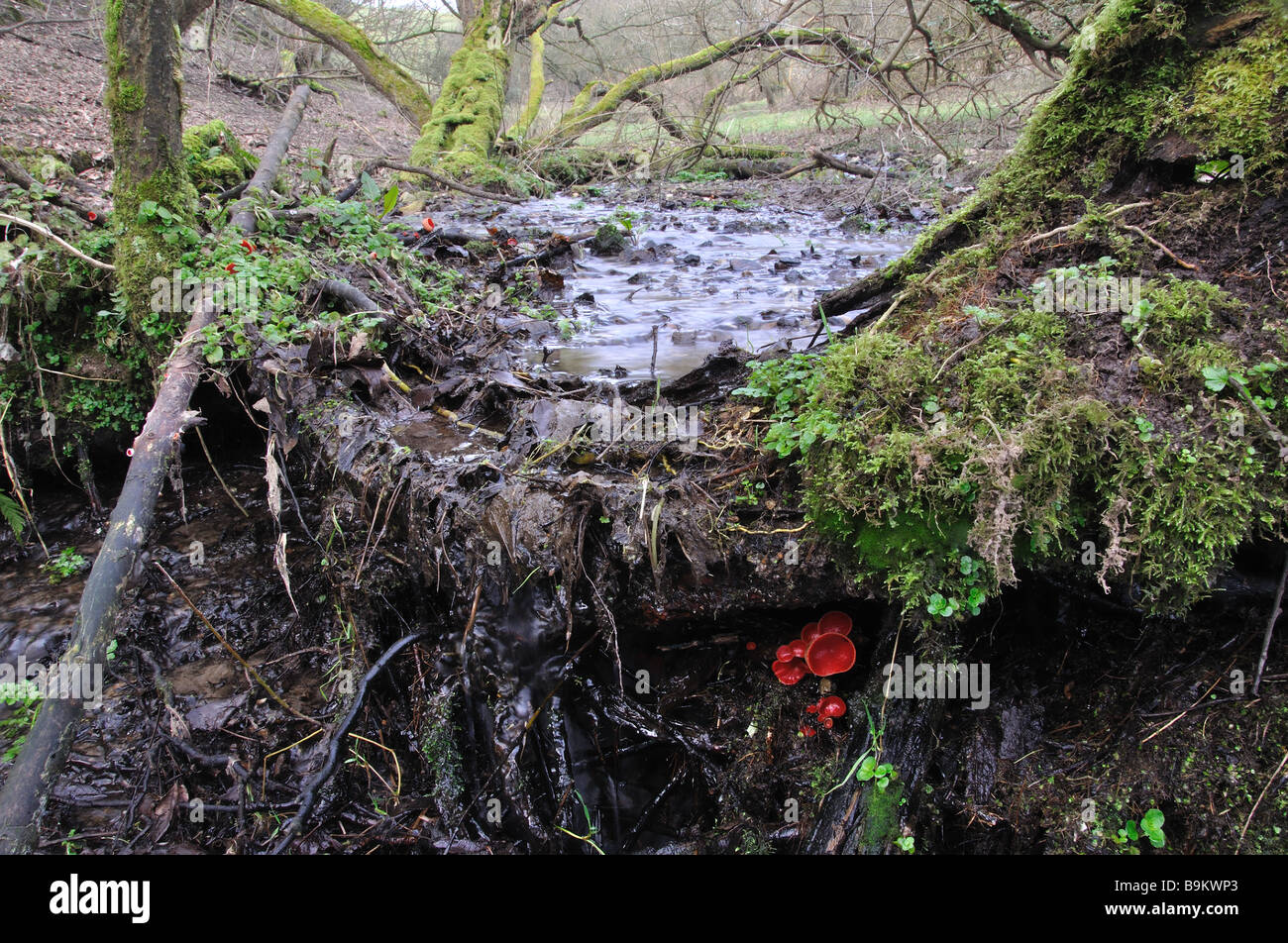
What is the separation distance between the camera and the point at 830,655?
243 centimetres

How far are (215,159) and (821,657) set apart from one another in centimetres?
607

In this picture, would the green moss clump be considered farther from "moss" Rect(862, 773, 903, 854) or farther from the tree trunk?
the tree trunk

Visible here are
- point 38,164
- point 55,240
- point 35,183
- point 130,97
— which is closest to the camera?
point 130,97

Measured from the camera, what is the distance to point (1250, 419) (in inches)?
72.9

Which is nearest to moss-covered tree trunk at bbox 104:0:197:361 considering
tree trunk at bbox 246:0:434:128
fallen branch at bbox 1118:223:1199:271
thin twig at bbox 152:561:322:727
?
thin twig at bbox 152:561:322:727

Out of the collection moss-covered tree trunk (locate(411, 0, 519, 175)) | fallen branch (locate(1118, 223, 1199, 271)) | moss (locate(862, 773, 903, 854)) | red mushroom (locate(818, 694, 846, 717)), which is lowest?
moss (locate(862, 773, 903, 854))

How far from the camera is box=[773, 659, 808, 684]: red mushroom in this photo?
2512 millimetres

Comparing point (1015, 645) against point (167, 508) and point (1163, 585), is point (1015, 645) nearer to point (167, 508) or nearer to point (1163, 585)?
point (1163, 585)

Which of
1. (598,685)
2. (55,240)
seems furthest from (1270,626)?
(55,240)

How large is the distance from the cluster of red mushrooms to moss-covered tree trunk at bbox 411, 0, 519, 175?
413 inches

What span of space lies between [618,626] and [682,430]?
901 mm

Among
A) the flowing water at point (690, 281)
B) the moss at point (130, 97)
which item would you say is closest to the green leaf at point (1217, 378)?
the flowing water at point (690, 281)

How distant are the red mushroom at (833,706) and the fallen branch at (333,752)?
5.52 ft

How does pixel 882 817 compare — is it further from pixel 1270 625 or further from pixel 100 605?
pixel 100 605
